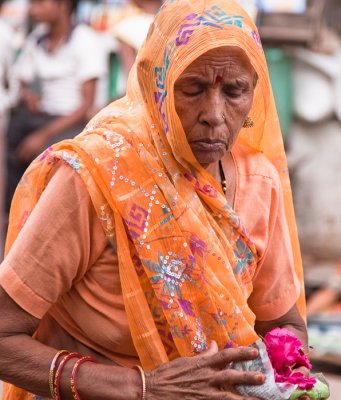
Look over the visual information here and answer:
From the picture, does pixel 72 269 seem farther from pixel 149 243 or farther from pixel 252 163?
pixel 252 163

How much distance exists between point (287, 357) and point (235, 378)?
0.23 m

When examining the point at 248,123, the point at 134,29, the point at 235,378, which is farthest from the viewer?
the point at 134,29

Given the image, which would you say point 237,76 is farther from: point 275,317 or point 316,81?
point 316,81

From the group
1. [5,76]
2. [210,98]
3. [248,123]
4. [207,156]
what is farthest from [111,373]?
[5,76]

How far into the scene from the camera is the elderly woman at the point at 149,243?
276 cm

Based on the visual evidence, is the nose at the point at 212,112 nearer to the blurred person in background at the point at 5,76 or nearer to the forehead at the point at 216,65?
the forehead at the point at 216,65

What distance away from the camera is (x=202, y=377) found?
274 cm

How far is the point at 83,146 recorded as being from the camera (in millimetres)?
2838

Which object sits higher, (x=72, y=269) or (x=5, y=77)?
(x=5, y=77)

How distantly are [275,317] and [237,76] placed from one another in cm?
81

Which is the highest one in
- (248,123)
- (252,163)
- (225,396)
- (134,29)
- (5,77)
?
(134,29)

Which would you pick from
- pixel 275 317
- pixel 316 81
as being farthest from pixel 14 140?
pixel 275 317

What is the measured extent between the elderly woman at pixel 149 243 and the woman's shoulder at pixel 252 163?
0.25 metres

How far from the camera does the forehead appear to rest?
2811 mm
